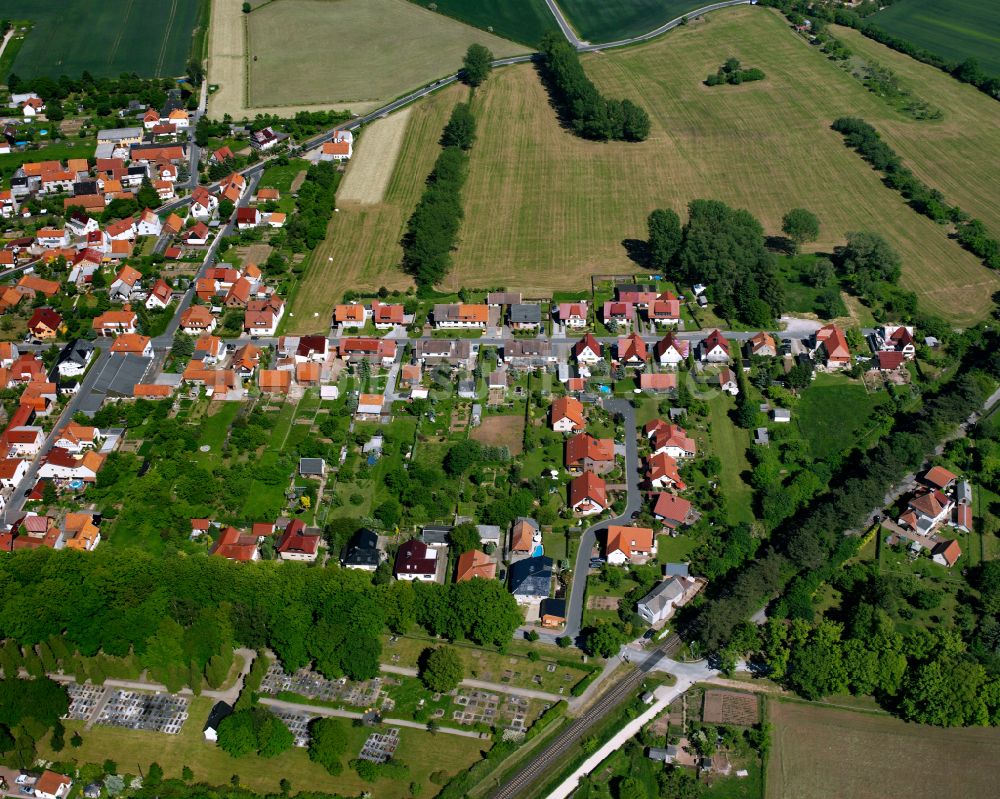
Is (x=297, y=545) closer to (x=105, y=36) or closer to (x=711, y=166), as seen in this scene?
(x=711, y=166)

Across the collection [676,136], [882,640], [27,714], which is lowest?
[27,714]

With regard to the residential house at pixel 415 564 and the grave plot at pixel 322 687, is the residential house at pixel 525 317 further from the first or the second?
the grave plot at pixel 322 687

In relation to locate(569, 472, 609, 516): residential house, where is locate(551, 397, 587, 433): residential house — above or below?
above

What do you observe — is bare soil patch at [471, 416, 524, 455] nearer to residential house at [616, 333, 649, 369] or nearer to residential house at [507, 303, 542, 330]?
residential house at [616, 333, 649, 369]

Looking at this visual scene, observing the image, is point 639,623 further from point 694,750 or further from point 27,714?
point 27,714

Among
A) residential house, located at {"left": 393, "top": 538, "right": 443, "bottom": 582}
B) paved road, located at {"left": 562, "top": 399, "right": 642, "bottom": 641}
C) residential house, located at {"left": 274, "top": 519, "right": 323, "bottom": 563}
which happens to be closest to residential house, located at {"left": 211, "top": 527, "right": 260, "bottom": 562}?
residential house, located at {"left": 274, "top": 519, "right": 323, "bottom": 563}

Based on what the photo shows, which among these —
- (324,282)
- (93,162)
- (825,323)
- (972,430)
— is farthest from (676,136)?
(93,162)

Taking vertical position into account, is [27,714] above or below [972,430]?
below

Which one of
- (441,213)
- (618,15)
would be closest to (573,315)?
(441,213)
